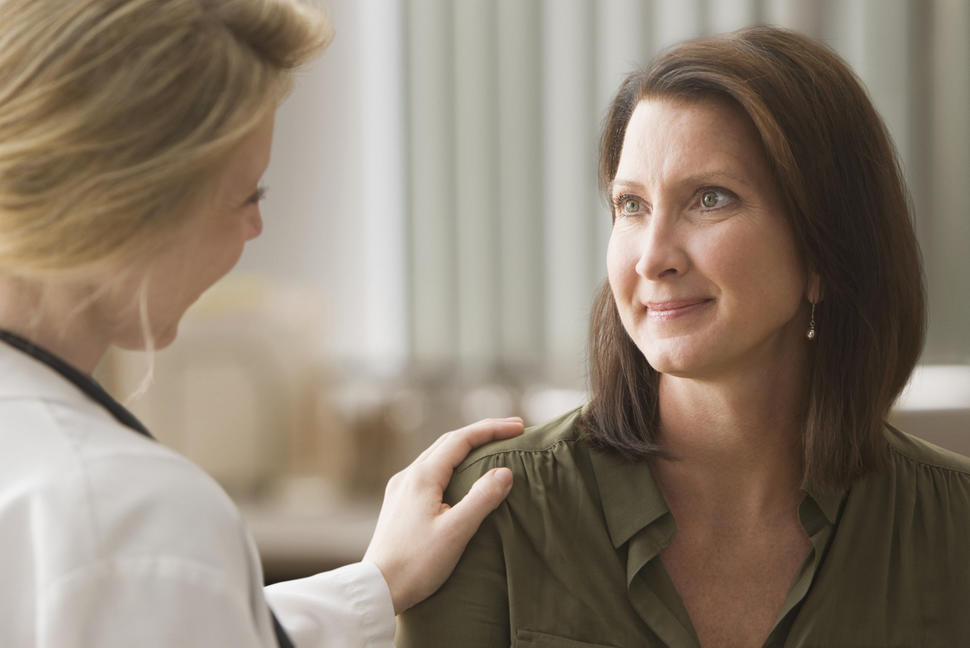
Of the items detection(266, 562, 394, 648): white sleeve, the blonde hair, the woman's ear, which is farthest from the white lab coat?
the woman's ear

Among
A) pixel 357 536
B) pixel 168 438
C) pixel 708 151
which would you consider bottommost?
pixel 357 536

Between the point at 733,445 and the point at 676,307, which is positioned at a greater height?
the point at 676,307

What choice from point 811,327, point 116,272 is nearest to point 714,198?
point 811,327

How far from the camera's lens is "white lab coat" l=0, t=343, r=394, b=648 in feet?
2.48

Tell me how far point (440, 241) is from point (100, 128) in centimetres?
A: 243

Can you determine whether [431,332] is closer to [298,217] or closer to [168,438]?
[298,217]

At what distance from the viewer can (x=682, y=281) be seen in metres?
1.37

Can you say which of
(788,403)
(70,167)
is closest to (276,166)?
(788,403)

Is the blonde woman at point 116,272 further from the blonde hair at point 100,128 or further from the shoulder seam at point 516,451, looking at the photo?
the shoulder seam at point 516,451

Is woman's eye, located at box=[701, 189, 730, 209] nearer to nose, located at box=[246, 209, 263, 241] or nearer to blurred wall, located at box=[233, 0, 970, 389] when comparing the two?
nose, located at box=[246, 209, 263, 241]

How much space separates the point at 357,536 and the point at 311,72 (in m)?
1.37

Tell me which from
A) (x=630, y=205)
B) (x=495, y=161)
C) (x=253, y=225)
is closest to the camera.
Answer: (x=253, y=225)

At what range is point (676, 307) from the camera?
53.9 inches

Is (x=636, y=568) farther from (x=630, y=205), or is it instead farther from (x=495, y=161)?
(x=495, y=161)
